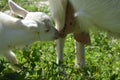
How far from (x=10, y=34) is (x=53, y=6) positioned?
1.91ft

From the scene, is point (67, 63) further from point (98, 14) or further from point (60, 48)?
point (98, 14)

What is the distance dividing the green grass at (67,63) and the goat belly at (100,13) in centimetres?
46

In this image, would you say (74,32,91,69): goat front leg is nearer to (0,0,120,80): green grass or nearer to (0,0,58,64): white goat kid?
(0,0,120,80): green grass

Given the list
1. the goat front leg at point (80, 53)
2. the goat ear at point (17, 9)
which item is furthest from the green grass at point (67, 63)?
the goat ear at point (17, 9)

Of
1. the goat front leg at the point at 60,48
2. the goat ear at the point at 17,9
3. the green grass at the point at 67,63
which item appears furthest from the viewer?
the goat front leg at the point at 60,48

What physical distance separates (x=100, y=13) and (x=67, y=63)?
974mm

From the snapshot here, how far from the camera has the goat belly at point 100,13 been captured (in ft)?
16.5

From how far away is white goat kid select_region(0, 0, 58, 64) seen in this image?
17.7 ft

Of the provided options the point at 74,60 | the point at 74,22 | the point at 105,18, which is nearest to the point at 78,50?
the point at 74,60

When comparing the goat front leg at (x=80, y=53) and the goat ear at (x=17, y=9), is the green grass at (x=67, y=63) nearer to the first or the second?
the goat front leg at (x=80, y=53)

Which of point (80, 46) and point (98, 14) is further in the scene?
point (80, 46)

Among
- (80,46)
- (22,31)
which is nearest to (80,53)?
(80,46)

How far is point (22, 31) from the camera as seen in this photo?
5.49 metres

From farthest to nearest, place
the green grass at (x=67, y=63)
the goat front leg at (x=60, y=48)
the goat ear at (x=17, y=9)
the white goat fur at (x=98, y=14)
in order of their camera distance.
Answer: the goat front leg at (x=60, y=48) → the goat ear at (x=17, y=9) → the white goat fur at (x=98, y=14) → the green grass at (x=67, y=63)
